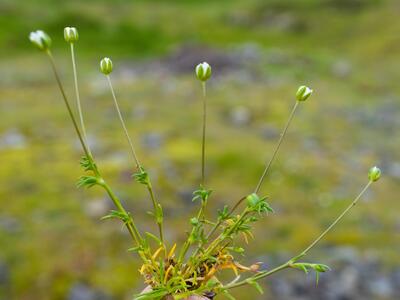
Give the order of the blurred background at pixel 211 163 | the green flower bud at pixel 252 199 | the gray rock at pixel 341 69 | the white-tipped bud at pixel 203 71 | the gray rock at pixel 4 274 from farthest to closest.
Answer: the gray rock at pixel 341 69
the blurred background at pixel 211 163
the gray rock at pixel 4 274
the white-tipped bud at pixel 203 71
the green flower bud at pixel 252 199

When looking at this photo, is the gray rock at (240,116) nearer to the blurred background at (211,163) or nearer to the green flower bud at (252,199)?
the blurred background at (211,163)

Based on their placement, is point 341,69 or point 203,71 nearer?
point 203,71

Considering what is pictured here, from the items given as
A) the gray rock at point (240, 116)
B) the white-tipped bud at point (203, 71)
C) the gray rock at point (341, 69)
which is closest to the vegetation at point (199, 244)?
the white-tipped bud at point (203, 71)

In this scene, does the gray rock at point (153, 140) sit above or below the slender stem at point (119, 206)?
above

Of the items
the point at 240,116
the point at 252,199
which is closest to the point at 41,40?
the point at 252,199

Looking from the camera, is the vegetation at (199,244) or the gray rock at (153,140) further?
the gray rock at (153,140)

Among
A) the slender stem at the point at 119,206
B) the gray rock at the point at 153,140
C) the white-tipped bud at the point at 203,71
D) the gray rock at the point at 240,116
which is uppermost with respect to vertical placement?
the gray rock at the point at 240,116

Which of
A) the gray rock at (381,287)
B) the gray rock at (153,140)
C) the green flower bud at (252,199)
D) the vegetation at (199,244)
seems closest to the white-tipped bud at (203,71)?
the vegetation at (199,244)

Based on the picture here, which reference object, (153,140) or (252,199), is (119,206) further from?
(153,140)

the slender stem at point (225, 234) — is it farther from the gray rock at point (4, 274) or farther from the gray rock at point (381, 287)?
the gray rock at point (381, 287)

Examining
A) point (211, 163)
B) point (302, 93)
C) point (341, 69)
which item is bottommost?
point (302, 93)

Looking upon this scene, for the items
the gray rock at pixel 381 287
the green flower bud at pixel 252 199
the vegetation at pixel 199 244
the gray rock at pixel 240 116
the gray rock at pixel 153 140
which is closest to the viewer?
the green flower bud at pixel 252 199
